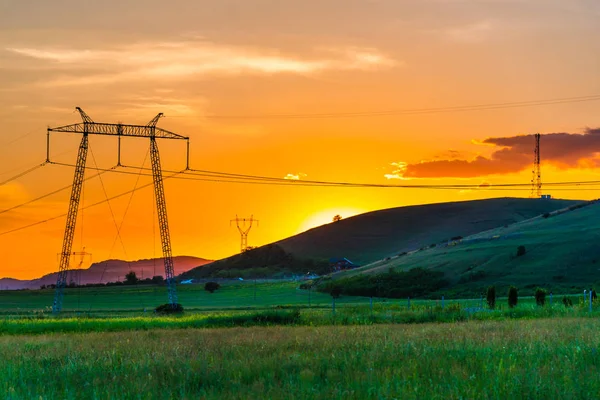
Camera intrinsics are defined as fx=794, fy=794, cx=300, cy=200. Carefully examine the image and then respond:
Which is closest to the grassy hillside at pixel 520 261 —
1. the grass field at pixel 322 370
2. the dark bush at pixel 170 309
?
the dark bush at pixel 170 309

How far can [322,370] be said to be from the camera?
67.5 ft

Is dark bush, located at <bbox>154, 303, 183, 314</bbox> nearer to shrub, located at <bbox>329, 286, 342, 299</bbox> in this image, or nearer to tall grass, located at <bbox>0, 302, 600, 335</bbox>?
tall grass, located at <bbox>0, 302, 600, 335</bbox>

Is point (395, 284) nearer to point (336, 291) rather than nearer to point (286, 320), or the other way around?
point (336, 291)

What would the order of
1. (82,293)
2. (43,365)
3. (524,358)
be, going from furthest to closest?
(82,293) → (43,365) → (524,358)

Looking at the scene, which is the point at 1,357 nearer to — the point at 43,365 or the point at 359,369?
the point at 43,365

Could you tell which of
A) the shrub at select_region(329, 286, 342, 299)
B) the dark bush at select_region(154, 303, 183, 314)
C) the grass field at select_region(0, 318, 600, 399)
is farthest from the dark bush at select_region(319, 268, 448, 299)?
the grass field at select_region(0, 318, 600, 399)

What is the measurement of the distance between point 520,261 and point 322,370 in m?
131

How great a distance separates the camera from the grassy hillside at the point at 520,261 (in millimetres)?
130500

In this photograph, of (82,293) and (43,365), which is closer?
(43,365)

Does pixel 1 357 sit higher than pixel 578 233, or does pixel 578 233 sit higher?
pixel 578 233

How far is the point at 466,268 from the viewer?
149 meters

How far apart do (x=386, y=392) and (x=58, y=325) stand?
45739 mm

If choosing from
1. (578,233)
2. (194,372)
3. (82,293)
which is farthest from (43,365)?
(82,293)

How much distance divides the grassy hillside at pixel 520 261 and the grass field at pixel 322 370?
97.1 meters
